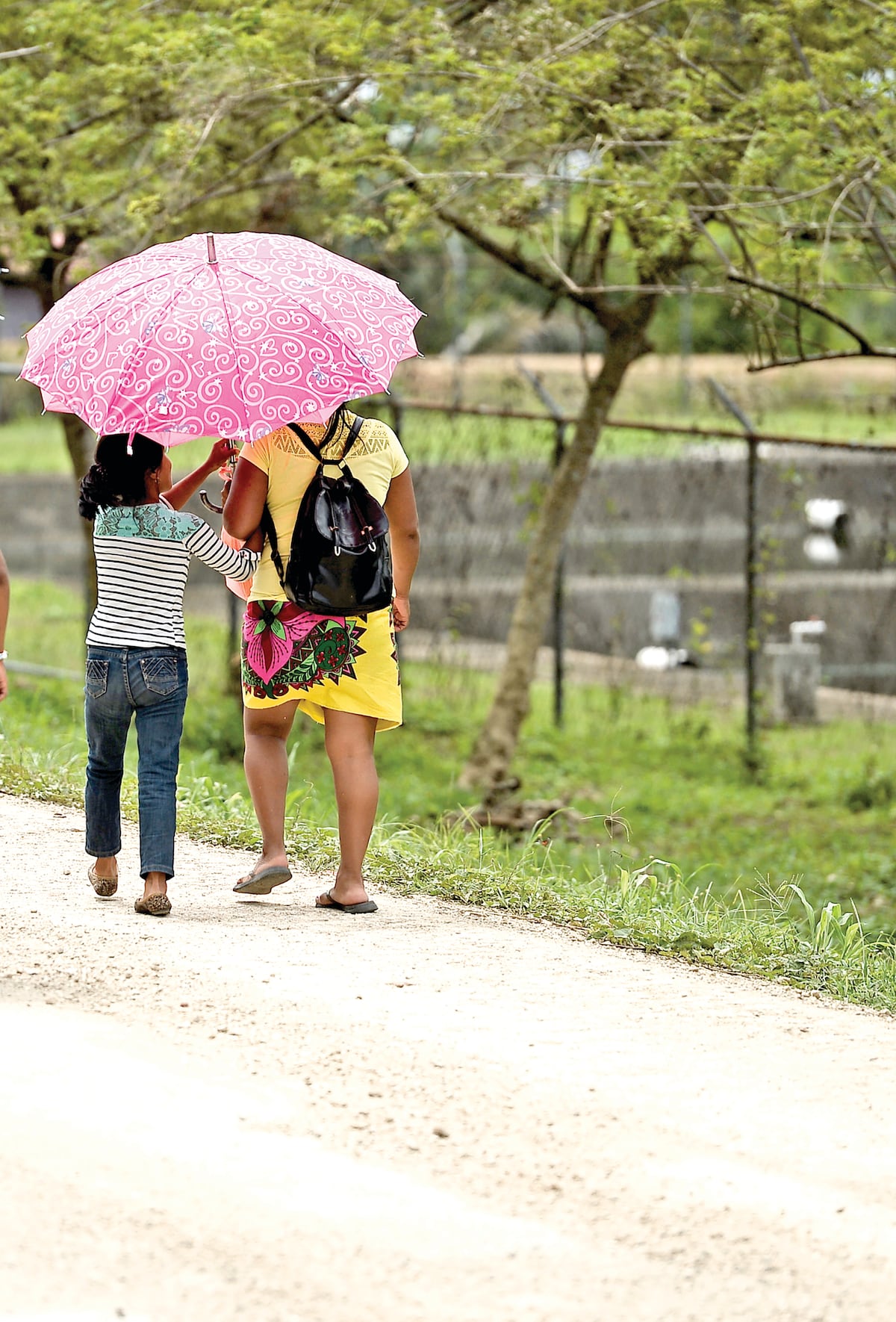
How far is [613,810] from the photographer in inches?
307

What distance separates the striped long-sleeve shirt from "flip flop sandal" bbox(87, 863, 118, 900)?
784 millimetres

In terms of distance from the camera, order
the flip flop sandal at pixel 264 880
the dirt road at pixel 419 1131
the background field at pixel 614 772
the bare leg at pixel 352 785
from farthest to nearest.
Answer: the background field at pixel 614 772, the flip flop sandal at pixel 264 880, the bare leg at pixel 352 785, the dirt road at pixel 419 1131

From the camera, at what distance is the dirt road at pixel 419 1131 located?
9.77 feet

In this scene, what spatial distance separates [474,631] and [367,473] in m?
9.36

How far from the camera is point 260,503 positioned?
5055 millimetres

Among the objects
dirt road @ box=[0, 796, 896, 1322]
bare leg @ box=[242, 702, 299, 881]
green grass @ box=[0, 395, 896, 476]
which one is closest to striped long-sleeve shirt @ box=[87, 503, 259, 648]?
bare leg @ box=[242, 702, 299, 881]

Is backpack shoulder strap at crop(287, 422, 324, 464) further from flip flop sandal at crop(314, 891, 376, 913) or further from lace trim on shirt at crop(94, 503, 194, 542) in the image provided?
flip flop sandal at crop(314, 891, 376, 913)

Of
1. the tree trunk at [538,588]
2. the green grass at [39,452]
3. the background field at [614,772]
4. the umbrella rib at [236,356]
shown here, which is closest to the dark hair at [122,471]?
the umbrella rib at [236,356]

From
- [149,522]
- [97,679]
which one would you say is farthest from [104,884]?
[149,522]

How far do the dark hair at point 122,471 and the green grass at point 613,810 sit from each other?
1.67 metres

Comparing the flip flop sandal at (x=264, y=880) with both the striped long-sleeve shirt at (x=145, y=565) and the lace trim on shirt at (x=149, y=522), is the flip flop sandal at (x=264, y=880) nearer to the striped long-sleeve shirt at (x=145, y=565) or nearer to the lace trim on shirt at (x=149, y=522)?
the striped long-sleeve shirt at (x=145, y=565)

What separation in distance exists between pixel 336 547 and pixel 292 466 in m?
0.31

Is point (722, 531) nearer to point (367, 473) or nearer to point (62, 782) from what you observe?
Answer: point (62, 782)

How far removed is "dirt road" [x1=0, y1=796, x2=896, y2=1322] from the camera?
298 centimetres
